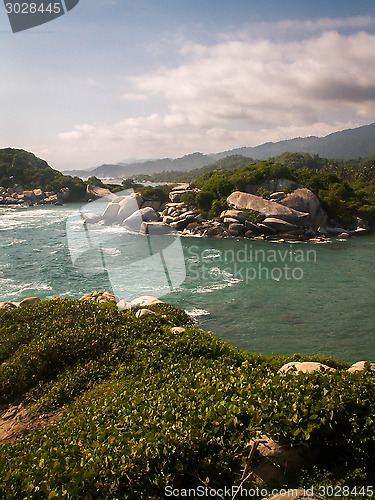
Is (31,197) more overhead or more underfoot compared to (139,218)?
more overhead

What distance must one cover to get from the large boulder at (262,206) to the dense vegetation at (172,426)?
3311 centimetres

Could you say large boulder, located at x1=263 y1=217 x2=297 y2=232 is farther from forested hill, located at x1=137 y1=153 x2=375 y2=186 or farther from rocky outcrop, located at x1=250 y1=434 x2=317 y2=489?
rocky outcrop, located at x1=250 y1=434 x2=317 y2=489

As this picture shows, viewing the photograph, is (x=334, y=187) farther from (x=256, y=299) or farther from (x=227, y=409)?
(x=227, y=409)

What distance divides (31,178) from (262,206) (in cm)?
6511

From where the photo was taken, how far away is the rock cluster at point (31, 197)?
70.2 metres

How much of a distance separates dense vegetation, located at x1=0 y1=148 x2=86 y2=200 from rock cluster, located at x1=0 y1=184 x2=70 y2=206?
2014 millimetres

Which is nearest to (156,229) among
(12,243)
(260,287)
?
(12,243)

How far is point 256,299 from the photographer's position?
63.5 feet

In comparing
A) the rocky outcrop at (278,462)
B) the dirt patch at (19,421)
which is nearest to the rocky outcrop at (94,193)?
the dirt patch at (19,421)

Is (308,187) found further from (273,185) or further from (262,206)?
(262,206)

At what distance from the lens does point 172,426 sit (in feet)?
15.5

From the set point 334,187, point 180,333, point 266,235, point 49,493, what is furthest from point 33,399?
point 334,187

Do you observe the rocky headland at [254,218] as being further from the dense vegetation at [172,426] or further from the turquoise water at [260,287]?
the dense vegetation at [172,426]

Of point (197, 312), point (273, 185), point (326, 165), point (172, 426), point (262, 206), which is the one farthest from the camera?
point (326, 165)
